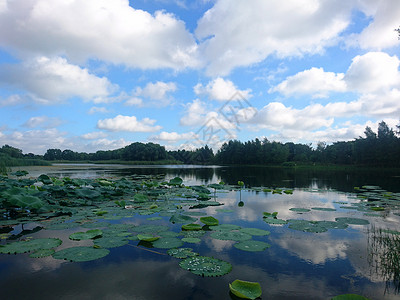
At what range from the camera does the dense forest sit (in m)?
42.2

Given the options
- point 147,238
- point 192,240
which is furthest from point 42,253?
point 192,240

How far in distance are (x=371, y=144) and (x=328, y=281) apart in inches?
2054

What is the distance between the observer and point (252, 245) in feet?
13.9

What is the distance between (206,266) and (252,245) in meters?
1.23

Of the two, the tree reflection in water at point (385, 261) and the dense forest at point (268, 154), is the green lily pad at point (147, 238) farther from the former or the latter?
the dense forest at point (268, 154)

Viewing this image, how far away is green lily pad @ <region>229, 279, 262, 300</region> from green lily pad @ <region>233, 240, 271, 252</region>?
1.35 m

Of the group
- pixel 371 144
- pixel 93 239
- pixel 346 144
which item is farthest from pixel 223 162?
pixel 93 239

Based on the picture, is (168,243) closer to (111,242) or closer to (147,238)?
(147,238)

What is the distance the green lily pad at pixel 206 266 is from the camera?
3.19m

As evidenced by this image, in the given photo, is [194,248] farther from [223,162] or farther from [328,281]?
[223,162]

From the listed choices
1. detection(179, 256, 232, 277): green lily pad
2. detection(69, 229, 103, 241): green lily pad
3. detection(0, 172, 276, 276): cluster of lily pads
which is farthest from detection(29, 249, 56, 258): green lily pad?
detection(179, 256, 232, 277): green lily pad

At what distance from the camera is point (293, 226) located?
5.53 m

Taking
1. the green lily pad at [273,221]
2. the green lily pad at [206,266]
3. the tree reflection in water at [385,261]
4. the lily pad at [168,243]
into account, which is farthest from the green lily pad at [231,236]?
the tree reflection in water at [385,261]

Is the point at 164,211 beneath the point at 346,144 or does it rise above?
beneath
